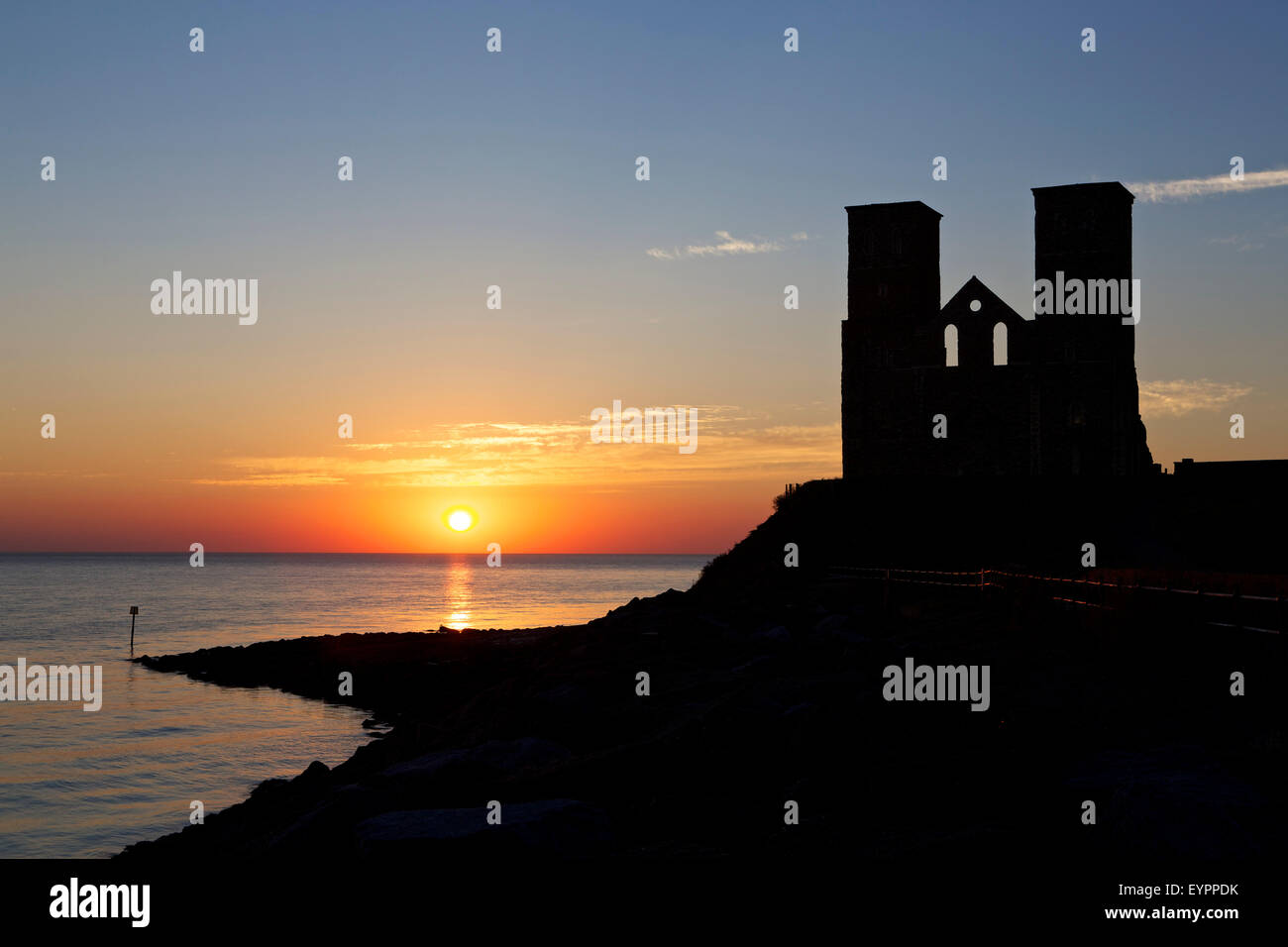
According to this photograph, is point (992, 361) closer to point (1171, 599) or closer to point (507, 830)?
point (1171, 599)

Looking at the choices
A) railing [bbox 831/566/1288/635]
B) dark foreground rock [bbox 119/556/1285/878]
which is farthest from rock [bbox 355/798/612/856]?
railing [bbox 831/566/1288/635]

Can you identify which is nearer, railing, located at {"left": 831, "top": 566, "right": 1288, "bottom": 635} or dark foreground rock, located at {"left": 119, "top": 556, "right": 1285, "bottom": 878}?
dark foreground rock, located at {"left": 119, "top": 556, "right": 1285, "bottom": 878}

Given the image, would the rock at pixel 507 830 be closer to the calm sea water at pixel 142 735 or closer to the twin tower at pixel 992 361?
the calm sea water at pixel 142 735

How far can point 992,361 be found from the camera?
165 ft

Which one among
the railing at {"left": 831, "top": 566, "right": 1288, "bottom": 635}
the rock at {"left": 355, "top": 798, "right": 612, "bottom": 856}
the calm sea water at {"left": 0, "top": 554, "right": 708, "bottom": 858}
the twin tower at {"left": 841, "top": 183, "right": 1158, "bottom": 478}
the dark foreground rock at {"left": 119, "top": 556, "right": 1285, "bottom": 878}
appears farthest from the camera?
the twin tower at {"left": 841, "top": 183, "right": 1158, "bottom": 478}

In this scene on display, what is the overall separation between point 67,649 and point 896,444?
147 feet

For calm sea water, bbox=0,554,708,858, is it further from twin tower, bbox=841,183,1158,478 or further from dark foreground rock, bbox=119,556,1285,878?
twin tower, bbox=841,183,1158,478

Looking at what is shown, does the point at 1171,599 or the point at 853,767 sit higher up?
the point at 1171,599

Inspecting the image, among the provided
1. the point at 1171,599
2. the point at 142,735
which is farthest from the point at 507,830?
the point at 142,735

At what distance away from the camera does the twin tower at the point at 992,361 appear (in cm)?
4906

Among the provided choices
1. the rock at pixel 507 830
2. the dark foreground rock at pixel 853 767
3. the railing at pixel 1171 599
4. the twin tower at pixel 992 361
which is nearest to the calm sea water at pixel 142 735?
the dark foreground rock at pixel 853 767

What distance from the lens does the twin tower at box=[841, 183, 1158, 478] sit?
161 ft

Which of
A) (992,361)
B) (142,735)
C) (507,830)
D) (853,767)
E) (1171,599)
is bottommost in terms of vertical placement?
(142,735)

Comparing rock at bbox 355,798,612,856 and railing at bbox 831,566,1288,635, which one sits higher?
railing at bbox 831,566,1288,635
